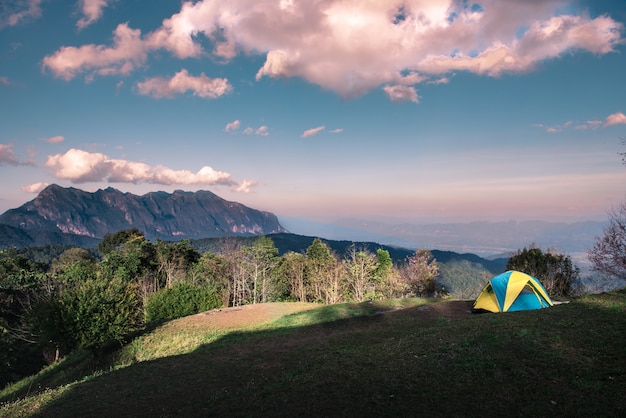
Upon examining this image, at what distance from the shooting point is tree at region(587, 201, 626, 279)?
91.7ft

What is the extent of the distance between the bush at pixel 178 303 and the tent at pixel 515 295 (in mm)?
28903

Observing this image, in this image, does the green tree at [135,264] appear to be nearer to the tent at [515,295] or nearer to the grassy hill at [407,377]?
the grassy hill at [407,377]

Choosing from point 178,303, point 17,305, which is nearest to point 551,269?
point 178,303

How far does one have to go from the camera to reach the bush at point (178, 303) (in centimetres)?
Answer: 3653

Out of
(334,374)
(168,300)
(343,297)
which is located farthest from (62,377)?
(343,297)

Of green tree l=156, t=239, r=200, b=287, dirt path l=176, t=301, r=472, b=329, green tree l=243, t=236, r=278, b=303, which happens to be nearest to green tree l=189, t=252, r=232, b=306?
green tree l=156, t=239, r=200, b=287

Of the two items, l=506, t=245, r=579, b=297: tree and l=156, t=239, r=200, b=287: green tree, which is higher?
l=156, t=239, r=200, b=287: green tree

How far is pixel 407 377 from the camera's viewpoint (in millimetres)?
9500

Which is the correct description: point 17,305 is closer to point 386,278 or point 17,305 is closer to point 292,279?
point 292,279

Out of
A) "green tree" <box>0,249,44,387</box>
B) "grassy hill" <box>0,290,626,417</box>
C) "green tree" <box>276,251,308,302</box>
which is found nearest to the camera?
"grassy hill" <box>0,290,626,417</box>

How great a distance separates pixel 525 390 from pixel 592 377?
1845 millimetres

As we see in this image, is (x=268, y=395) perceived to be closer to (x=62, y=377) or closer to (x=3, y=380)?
(x=62, y=377)

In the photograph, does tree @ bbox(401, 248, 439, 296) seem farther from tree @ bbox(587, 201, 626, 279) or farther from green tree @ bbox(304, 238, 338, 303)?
tree @ bbox(587, 201, 626, 279)

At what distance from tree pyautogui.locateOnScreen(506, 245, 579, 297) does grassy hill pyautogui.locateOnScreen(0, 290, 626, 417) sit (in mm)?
29049
